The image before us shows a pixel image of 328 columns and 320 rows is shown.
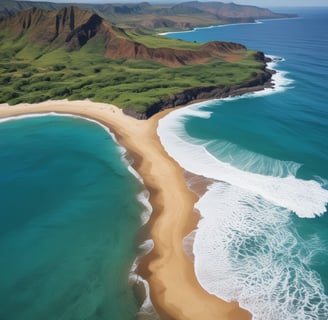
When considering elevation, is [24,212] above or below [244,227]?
below

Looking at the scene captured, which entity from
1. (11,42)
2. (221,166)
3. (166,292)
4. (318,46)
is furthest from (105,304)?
(318,46)

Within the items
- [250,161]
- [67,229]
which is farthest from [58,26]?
[67,229]

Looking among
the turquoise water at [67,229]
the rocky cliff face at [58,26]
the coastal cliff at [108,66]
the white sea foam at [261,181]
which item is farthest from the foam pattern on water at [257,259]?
the rocky cliff face at [58,26]

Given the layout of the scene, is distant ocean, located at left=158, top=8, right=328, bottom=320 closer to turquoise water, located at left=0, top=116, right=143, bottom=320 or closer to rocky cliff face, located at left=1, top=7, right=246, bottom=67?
turquoise water, located at left=0, top=116, right=143, bottom=320

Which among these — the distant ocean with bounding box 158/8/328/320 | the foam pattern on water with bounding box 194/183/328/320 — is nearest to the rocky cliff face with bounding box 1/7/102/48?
the distant ocean with bounding box 158/8/328/320

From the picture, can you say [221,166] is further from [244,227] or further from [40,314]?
[40,314]

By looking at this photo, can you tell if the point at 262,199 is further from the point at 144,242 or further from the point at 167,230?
the point at 144,242
